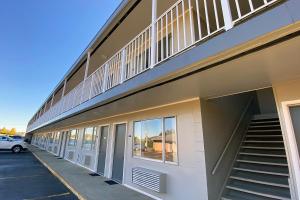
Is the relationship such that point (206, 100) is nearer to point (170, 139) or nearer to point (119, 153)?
point (170, 139)

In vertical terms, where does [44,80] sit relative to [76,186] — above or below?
above

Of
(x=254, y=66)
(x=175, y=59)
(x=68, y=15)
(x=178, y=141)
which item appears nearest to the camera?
(x=254, y=66)

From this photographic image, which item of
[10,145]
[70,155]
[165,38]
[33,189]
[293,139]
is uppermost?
[165,38]

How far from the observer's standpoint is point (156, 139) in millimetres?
5766

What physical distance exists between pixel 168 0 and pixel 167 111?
3.33 metres

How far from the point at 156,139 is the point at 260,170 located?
10.1 feet

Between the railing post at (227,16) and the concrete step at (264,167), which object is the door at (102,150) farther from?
the railing post at (227,16)

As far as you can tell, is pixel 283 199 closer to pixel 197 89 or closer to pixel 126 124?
pixel 197 89

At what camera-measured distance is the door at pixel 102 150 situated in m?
8.94

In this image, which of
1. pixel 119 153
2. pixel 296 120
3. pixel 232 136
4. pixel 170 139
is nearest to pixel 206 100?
pixel 170 139

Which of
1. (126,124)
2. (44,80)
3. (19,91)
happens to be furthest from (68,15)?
(19,91)

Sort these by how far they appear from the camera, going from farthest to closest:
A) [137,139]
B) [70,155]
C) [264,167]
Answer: [70,155]
[137,139]
[264,167]

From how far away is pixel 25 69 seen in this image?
99.9 feet

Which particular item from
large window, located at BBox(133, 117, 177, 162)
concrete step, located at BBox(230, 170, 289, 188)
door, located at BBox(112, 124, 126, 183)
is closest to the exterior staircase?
concrete step, located at BBox(230, 170, 289, 188)
